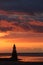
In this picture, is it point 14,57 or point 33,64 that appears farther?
point 14,57

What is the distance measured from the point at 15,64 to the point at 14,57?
458cm

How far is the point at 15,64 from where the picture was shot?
80.8ft

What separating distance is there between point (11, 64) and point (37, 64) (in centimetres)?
196

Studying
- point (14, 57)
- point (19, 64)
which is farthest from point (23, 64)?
point (14, 57)

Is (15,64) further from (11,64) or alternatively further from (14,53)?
(14,53)

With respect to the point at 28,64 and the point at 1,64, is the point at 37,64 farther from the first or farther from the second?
the point at 1,64

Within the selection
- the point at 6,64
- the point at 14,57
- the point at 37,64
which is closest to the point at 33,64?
the point at 37,64

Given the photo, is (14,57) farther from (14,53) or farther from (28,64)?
(28,64)

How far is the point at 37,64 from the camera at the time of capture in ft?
81.9

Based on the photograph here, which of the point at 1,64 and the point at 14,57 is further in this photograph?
the point at 14,57

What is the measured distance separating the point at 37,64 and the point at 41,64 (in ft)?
Answer: 1.13

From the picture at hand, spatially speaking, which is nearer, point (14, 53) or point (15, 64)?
point (15, 64)

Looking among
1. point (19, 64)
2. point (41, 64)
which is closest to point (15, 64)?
point (19, 64)

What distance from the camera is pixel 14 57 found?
29.2 meters
